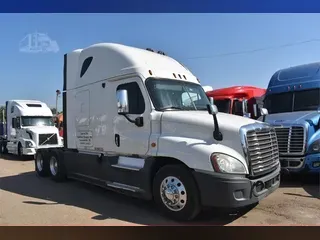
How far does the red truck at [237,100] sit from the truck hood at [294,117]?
523 mm

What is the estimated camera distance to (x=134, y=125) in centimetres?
525

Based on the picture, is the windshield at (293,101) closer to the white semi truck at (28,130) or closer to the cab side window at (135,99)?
the cab side window at (135,99)

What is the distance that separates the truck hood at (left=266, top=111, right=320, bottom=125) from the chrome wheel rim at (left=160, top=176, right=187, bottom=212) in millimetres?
3583

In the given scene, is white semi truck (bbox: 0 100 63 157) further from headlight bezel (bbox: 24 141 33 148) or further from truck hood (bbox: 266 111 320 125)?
truck hood (bbox: 266 111 320 125)

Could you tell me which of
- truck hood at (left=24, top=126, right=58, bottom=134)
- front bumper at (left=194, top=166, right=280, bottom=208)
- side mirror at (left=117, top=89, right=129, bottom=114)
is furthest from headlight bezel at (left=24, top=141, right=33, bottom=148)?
front bumper at (left=194, top=166, right=280, bottom=208)

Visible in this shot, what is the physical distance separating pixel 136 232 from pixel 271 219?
2.00 m

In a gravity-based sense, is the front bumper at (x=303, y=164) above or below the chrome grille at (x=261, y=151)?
below

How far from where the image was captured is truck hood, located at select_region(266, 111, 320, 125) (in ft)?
22.5

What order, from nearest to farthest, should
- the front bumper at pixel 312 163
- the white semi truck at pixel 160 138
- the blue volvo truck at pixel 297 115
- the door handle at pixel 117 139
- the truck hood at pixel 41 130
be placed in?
1. the white semi truck at pixel 160 138
2. the door handle at pixel 117 139
3. the front bumper at pixel 312 163
4. the blue volvo truck at pixel 297 115
5. the truck hood at pixel 41 130

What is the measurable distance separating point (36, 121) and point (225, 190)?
1070 cm

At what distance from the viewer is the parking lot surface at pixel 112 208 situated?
466 centimetres

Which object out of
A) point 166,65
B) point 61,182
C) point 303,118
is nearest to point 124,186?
point 166,65

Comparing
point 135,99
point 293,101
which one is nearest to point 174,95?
point 135,99

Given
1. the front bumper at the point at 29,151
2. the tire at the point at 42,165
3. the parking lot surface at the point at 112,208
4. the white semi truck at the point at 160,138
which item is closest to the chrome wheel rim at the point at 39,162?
the tire at the point at 42,165
